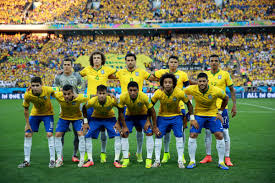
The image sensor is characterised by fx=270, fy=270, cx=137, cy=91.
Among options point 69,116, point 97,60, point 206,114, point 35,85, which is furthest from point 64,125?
point 206,114

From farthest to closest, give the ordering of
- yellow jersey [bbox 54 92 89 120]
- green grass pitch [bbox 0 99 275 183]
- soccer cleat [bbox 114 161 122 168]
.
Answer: yellow jersey [bbox 54 92 89 120] → soccer cleat [bbox 114 161 122 168] → green grass pitch [bbox 0 99 275 183]

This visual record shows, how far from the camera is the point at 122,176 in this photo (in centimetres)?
525

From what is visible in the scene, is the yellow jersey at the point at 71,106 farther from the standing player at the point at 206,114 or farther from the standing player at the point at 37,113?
the standing player at the point at 206,114

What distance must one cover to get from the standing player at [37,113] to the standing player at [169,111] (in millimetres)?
2435

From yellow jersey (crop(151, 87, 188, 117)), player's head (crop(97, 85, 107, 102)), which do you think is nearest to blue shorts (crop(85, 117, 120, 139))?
player's head (crop(97, 85, 107, 102))

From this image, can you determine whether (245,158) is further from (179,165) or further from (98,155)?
(98,155)

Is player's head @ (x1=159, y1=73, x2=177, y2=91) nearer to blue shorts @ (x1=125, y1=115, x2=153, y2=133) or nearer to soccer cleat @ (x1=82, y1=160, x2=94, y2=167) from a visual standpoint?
blue shorts @ (x1=125, y1=115, x2=153, y2=133)

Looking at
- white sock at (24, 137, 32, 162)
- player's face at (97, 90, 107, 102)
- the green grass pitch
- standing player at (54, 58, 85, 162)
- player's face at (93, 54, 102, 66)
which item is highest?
player's face at (93, 54, 102, 66)

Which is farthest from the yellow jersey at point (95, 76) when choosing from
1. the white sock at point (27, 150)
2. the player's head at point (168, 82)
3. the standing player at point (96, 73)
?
the white sock at point (27, 150)

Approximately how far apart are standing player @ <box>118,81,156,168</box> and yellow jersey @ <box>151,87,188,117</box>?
0.27 m

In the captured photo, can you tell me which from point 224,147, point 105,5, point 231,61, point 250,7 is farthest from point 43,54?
point 224,147

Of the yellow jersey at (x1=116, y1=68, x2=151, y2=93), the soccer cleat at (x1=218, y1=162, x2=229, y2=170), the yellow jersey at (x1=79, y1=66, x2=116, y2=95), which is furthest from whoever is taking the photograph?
the yellow jersey at (x1=79, y1=66, x2=116, y2=95)

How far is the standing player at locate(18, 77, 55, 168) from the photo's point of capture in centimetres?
609

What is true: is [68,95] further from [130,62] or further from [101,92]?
[130,62]
